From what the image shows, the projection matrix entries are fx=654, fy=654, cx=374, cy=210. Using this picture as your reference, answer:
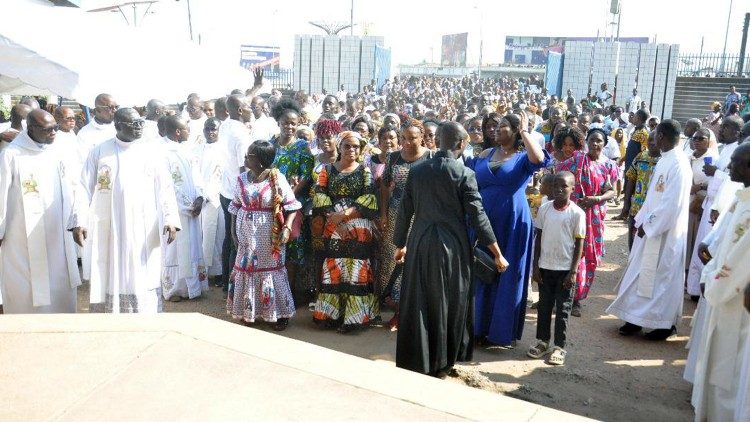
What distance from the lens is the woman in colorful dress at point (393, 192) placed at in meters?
5.45

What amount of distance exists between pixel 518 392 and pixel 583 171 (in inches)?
100

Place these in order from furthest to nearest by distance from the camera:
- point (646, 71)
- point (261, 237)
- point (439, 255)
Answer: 1. point (646, 71)
2. point (261, 237)
3. point (439, 255)

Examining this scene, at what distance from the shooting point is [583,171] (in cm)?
627

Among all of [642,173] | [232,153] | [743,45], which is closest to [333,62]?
[743,45]

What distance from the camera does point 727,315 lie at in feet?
12.3

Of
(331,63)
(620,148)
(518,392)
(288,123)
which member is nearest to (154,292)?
(288,123)

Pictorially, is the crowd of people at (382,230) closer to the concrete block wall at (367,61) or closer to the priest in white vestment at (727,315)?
the priest in white vestment at (727,315)

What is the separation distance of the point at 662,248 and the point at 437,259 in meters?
2.36

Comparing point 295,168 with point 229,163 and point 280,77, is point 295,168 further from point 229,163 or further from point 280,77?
point 280,77

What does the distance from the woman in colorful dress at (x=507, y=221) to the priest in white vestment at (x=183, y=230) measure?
9.57 feet

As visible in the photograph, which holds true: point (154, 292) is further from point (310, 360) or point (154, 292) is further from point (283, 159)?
point (310, 360)

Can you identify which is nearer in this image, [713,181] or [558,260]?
[558,260]

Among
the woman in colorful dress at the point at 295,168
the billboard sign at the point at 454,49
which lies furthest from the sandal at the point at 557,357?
the billboard sign at the point at 454,49

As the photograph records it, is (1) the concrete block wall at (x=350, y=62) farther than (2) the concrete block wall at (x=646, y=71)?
Yes
